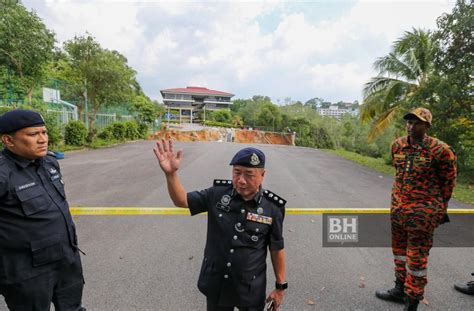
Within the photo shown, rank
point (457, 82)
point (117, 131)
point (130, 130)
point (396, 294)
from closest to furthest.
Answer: point (396, 294) → point (457, 82) → point (117, 131) → point (130, 130)

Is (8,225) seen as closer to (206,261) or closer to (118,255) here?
(206,261)

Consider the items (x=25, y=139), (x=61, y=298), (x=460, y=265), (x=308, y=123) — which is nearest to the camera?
(x=25, y=139)

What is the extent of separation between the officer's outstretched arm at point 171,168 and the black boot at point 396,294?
2233mm

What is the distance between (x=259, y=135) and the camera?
48.8 meters

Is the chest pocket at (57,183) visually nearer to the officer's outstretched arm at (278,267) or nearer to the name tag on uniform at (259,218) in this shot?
the name tag on uniform at (259,218)

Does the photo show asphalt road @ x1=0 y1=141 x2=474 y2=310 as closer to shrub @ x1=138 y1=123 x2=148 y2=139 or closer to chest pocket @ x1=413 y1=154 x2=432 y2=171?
chest pocket @ x1=413 y1=154 x2=432 y2=171

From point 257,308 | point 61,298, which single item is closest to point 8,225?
point 61,298

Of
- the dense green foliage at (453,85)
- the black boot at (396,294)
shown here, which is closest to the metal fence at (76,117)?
the black boot at (396,294)

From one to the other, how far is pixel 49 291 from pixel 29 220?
0.49 metres

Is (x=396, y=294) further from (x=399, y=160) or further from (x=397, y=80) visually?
(x=397, y=80)

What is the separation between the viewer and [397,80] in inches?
511

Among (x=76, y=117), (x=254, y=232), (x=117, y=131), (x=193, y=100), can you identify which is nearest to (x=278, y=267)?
(x=254, y=232)

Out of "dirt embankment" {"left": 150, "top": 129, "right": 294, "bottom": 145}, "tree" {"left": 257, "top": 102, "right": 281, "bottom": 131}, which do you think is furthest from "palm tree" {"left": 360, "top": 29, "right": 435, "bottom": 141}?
"tree" {"left": 257, "top": 102, "right": 281, "bottom": 131}

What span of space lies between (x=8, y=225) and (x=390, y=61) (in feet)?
47.4
